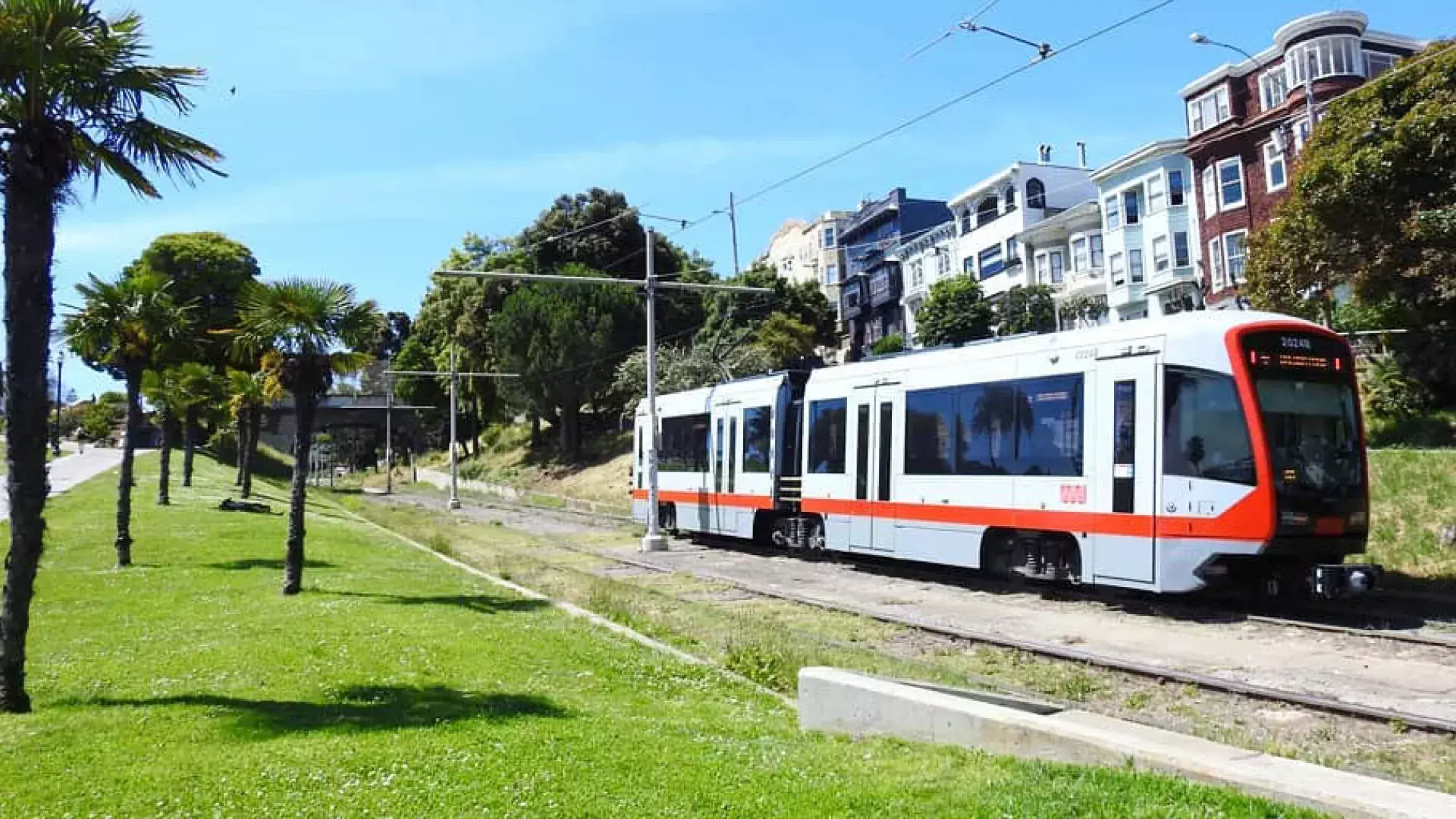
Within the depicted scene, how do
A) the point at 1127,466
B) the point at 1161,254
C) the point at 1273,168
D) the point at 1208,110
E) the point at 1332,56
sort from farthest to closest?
the point at 1161,254
the point at 1208,110
the point at 1273,168
the point at 1332,56
the point at 1127,466

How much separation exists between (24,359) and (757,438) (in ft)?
51.1

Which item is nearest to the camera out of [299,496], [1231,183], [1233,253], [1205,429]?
A: [1205,429]

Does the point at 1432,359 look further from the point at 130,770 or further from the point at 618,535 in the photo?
the point at 130,770

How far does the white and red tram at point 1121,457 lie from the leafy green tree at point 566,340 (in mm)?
38630

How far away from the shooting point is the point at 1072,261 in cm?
5288

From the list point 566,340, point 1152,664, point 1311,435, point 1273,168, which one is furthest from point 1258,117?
point 1152,664

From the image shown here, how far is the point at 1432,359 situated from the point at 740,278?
147 feet

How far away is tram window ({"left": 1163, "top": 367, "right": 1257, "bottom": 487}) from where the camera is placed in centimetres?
1192

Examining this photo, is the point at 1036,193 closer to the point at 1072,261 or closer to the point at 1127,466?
the point at 1072,261

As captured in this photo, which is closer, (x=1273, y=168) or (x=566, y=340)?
(x=1273, y=168)

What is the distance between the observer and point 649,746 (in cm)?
639

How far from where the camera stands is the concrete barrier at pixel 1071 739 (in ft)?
15.0

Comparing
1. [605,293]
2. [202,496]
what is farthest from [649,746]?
[605,293]

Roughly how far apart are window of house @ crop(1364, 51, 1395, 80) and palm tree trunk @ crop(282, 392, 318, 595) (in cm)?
3753
